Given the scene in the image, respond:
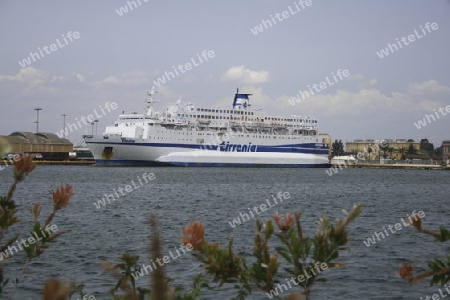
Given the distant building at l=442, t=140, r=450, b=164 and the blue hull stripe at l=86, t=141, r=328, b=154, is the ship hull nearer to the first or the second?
the blue hull stripe at l=86, t=141, r=328, b=154

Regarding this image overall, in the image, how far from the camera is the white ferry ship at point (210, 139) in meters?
57.1

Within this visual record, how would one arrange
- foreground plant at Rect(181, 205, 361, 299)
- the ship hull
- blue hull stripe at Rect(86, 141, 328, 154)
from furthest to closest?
blue hull stripe at Rect(86, 141, 328, 154), the ship hull, foreground plant at Rect(181, 205, 361, 299)

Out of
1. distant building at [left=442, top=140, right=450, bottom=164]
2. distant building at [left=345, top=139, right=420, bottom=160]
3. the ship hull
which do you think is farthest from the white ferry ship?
distant building at [left=345, top=139, right=420, bottom=160]

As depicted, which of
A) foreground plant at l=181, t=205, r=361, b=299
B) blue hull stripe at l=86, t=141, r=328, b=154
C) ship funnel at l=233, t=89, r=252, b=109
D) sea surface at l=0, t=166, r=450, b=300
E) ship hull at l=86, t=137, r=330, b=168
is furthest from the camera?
ship funnel at l=233, t=89, r=252, b=109

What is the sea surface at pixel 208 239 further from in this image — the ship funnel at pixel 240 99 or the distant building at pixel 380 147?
the distant building at pixel 380 147

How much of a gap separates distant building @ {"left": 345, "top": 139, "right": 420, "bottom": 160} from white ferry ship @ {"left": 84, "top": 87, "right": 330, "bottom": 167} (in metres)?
51.1

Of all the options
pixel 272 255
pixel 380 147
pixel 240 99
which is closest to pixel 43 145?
pixel 240 99

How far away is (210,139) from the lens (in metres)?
62.2

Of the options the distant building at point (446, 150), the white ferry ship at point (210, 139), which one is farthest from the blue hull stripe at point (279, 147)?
the distant building at point (446, 150)

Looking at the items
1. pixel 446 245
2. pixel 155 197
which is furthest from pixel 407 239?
pixel 155 197

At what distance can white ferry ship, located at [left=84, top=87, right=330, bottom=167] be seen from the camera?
57.1 meters

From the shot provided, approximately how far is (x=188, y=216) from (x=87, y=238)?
17.8 feet

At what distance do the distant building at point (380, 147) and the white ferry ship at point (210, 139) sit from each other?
168 ft

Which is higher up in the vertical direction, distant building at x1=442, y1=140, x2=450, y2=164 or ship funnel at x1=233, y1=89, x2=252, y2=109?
ship funnel at x1=233, y1=89, x2=252, y2=109
